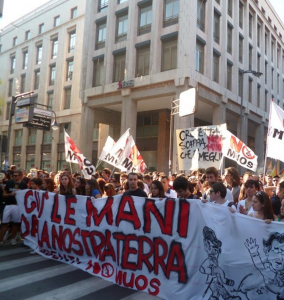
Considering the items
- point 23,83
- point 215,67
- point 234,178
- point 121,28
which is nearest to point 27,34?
point 23,83

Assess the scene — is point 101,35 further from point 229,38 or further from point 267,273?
point 267,273

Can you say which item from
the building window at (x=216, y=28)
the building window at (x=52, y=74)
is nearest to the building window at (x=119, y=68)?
the building window at (x=216, y=28)

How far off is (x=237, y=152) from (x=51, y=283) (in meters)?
6.34

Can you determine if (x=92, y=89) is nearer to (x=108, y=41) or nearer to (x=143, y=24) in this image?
(x=108, y=41)

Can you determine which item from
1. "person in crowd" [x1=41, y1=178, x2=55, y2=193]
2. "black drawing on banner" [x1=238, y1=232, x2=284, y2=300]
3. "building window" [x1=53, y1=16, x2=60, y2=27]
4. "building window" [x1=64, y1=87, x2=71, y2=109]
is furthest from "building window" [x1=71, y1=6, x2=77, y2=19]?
"black drawing on banner" [x1=238, y1=232, x2=284, y2=300]

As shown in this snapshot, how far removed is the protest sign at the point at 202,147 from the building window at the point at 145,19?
584 inches

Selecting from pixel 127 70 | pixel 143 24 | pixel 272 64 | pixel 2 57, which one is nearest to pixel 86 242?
pixel 127 70

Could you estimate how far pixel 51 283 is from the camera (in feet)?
15.3

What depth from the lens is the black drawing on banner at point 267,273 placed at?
3.55 meters

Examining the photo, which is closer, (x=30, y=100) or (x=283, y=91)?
(x=30, y=100)

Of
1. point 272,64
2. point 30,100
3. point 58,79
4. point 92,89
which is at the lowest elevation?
point 30,100

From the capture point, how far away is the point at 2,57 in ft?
140

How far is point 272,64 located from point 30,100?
27747 millimetres

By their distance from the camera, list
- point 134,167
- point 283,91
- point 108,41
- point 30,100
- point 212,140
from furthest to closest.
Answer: point 283,91
point 108,41
point 30,100
point 134,167
point 212,140
